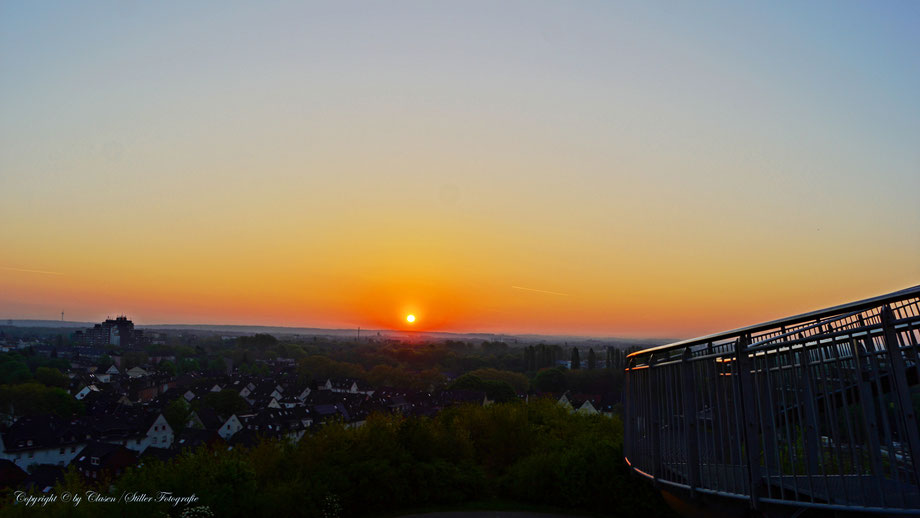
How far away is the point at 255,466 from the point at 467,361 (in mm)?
120747

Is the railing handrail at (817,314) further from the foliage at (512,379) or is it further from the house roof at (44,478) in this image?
the foliage at (512,379)

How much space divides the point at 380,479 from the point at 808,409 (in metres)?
16.1

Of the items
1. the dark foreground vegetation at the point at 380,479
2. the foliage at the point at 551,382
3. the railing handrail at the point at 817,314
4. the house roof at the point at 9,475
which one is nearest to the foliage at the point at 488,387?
the foliage at the point at 551,382

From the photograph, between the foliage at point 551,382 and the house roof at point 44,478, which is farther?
the foliage at point 551,382

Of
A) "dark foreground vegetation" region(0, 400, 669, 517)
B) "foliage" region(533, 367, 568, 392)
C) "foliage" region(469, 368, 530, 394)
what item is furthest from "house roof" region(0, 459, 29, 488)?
"foliage" region(533, 367, 568, 392)

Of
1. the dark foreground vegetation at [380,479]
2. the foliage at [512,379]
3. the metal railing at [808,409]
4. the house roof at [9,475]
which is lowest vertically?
the house roof at [9,475]

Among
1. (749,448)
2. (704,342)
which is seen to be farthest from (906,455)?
(704,342)

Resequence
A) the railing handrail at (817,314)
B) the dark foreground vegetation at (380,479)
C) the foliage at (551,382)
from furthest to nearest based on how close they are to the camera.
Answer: the foliage at (551,382) → the dark foreground vegetation at (380,479) → the railing handrail at (817,314)

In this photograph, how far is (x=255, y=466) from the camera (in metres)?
23.8

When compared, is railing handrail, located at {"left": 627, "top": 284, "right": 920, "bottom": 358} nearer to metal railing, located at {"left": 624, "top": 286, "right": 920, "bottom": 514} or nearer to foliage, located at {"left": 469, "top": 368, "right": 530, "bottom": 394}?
metal railing, located at {"left": 624, "top": 286, "right": 920, "bottom": 514}

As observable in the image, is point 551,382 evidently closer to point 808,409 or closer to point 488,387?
point 488,387

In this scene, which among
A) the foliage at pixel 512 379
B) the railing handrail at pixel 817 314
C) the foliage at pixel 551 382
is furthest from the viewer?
the foliage at pixel 551 382

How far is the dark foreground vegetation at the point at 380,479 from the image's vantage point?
18.4 meters

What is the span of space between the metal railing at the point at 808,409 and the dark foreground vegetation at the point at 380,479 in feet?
32.6
